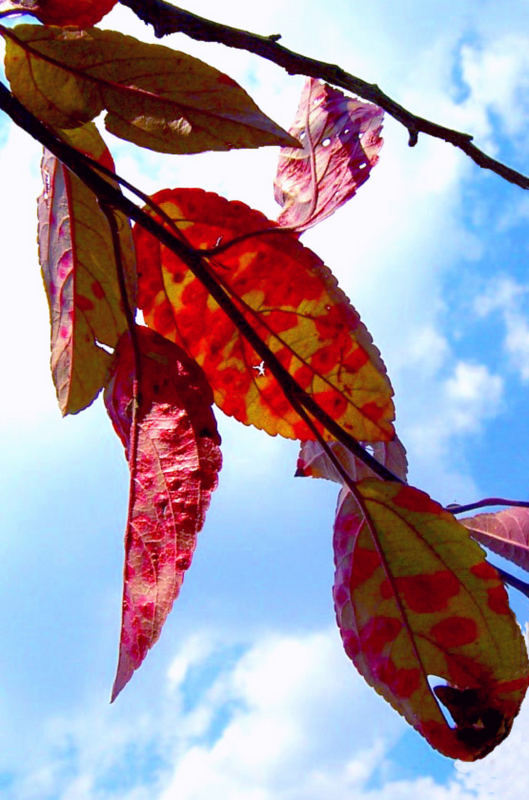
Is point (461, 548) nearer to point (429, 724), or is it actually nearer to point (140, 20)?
point (429, 724)

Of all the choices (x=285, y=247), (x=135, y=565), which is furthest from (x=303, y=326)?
(x=135, y=565)

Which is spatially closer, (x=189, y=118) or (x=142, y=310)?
(x=189, y=118)

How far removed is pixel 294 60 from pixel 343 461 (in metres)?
0.21

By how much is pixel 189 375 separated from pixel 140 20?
17cm

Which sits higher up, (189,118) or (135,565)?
(189,118)

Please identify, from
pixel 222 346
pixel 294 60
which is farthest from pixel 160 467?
pixel 294 60

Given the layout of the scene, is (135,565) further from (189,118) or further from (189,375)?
(189,118)

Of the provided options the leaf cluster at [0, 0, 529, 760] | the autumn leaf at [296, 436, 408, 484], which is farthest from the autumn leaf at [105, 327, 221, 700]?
the autumn leaf at [296, 436, 408, 484]

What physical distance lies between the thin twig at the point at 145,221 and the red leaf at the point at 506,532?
6.7 inches

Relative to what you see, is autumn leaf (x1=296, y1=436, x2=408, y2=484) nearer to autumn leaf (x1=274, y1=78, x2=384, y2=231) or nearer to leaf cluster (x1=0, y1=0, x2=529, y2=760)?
leaf cluster (x1=0, y1=0, x2=529, y2=760)

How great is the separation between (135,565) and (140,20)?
0.25 m

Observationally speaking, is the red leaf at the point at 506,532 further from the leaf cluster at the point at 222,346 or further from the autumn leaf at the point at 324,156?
the autumn leaf at the point at 324,156

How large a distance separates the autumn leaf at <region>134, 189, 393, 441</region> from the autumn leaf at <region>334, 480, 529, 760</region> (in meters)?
0.05

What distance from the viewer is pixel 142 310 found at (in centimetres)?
43
